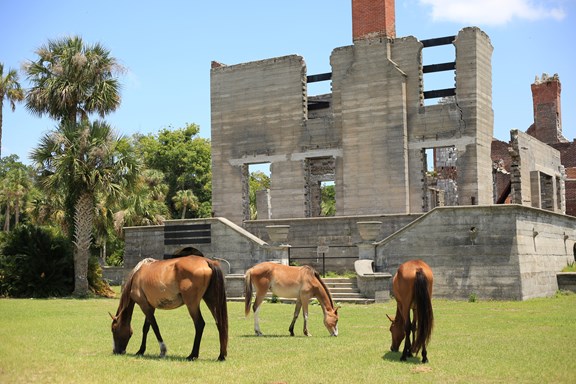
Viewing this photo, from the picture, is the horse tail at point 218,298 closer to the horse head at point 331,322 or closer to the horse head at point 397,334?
the horse head at point 397,334

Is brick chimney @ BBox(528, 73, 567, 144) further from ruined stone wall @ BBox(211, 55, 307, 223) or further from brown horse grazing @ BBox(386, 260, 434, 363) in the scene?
Result: brown horse grazing @ BBox(386, 260, 434, 363)

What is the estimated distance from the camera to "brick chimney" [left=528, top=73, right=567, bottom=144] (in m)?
52.9

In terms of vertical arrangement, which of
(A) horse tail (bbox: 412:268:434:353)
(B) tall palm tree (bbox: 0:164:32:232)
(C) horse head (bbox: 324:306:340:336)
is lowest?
(C) horse head (bbox: 324:306:340:336)

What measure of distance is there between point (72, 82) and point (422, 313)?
70.3 ft

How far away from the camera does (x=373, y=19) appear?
3294 centimetres

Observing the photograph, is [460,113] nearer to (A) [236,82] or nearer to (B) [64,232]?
(A) [236,82]

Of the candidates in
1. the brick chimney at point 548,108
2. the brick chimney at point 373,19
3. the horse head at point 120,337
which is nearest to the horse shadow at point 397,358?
the horse head at point 120,337

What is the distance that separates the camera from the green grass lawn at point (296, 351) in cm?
916

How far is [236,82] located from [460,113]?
1178 cm

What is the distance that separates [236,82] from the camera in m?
36.4

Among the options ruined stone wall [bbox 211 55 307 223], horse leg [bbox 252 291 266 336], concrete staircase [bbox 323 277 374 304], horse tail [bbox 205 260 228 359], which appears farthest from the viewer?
ruined stone wall [bbox 211 55 307 223]

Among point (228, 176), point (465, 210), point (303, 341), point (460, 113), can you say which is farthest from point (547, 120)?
point (303, 341)

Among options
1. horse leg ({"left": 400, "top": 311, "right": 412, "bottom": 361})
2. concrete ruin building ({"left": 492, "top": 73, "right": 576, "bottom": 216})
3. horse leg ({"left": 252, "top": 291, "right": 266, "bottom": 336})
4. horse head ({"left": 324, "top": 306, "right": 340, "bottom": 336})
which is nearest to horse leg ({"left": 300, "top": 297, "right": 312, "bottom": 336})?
horse head ({"left": 324, "top": 306, "right": 340, "bottom": 336})

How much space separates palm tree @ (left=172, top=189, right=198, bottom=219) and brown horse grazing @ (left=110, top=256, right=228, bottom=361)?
4269cm
